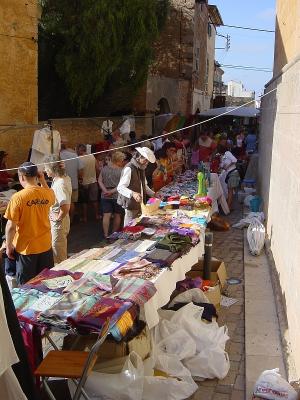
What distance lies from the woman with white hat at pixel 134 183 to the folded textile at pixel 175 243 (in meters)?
1.47

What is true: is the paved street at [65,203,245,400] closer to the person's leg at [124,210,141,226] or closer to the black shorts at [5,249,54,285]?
the person's leg at [124,210,141,226]

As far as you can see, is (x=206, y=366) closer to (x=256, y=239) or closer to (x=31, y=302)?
(x=31, y=302)

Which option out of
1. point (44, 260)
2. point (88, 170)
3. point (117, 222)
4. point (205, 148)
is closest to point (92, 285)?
point (44, 260)

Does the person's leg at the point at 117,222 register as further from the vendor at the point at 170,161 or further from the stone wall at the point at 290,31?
the stone wall at the point at 290,31

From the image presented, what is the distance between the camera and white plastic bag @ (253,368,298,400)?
3896 mm

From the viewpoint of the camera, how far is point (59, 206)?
6.78 metres

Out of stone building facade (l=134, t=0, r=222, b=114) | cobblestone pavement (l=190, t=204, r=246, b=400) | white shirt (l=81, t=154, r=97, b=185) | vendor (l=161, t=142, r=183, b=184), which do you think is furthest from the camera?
stone building facade (l=134, t=0, r=222, b=114)

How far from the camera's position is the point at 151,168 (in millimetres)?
10328

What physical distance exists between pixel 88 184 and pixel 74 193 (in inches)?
21.3

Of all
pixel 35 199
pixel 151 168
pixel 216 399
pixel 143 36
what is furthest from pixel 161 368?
pixel 143 36

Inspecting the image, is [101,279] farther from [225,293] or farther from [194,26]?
[194,26]

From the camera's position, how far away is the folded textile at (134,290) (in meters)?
4.18

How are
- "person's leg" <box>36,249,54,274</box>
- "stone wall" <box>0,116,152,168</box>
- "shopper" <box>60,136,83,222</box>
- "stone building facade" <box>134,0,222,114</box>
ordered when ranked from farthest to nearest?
"stone building facade" <box>134,0,222,114</box> → "stone wall" <box>0,116,152,168</box> → "shopper" <box>60,136,83,222</box> → "person's leg" <box>36,249,54,274</box>

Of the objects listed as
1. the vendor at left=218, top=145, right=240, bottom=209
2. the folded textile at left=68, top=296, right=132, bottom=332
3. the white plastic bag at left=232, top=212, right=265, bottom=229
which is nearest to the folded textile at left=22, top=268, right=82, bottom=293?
the folded textile at left=68, top=296, right=132, bottom=332
